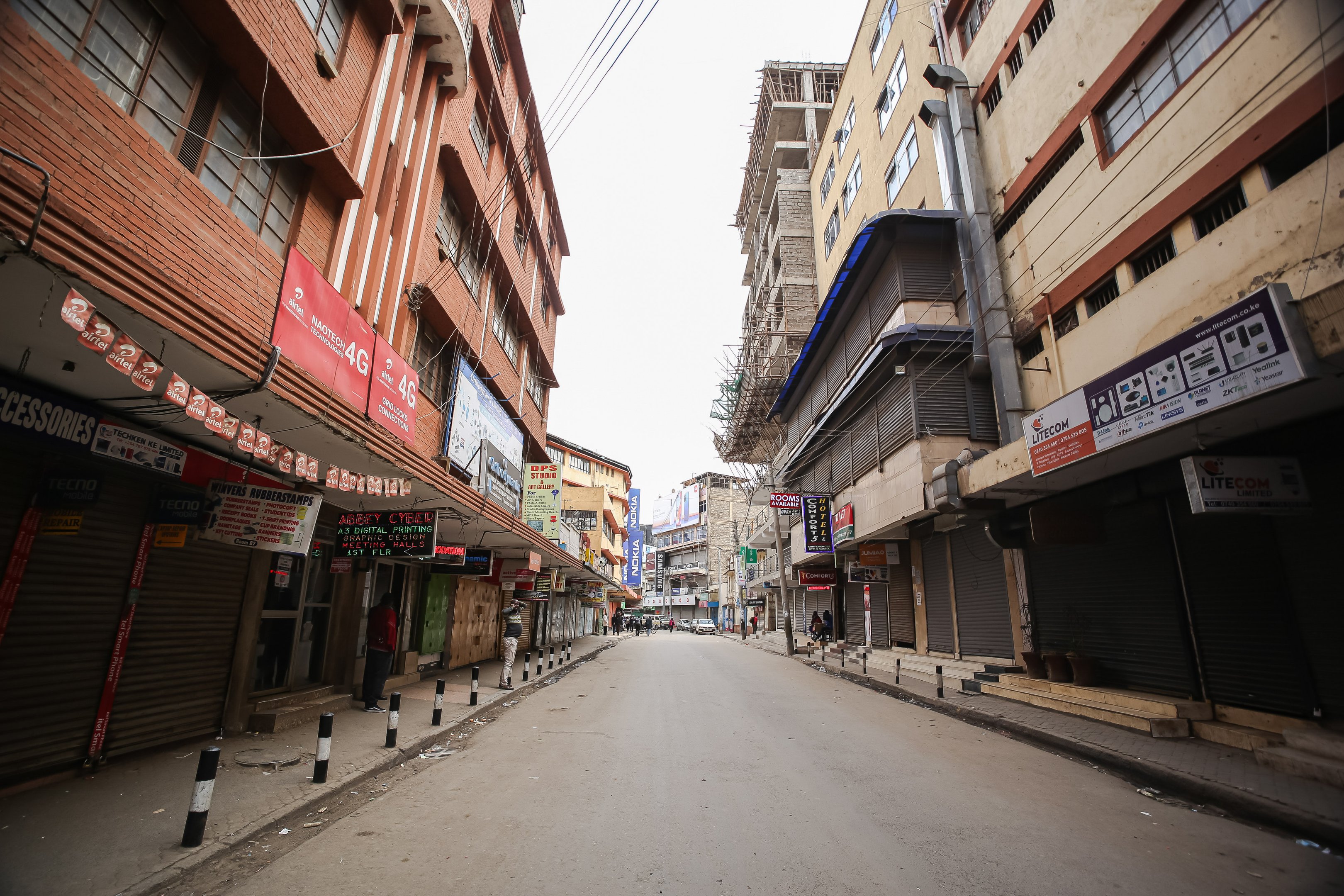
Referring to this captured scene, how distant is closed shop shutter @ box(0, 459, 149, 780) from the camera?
5.45 m

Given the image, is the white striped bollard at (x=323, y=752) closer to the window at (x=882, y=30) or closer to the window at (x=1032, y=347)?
the window at (x=1032, y=347)

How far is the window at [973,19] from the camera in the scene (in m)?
16.5

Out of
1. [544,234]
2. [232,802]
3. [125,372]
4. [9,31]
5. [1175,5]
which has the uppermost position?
[544,234]

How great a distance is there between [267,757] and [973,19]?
23.8m

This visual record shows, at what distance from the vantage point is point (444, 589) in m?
16.3

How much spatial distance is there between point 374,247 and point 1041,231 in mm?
14613

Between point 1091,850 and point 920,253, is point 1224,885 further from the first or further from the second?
point 920,253

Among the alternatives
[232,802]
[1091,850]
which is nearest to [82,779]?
[232,802]

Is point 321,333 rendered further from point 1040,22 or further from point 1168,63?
point 1040,22

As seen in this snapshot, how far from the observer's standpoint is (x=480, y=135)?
53.7 ft

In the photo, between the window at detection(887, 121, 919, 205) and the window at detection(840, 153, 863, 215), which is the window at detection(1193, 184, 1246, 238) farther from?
the window at detection(840, 153, 863, 215)

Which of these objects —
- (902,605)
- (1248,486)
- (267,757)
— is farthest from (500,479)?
(1248,486)

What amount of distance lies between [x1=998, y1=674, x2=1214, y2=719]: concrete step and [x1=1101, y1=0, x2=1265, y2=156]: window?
1002cm

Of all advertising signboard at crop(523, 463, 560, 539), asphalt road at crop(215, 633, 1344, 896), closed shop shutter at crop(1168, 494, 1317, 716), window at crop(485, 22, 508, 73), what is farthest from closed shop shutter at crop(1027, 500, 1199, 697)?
window at crop(485, 22, 508, 73)
